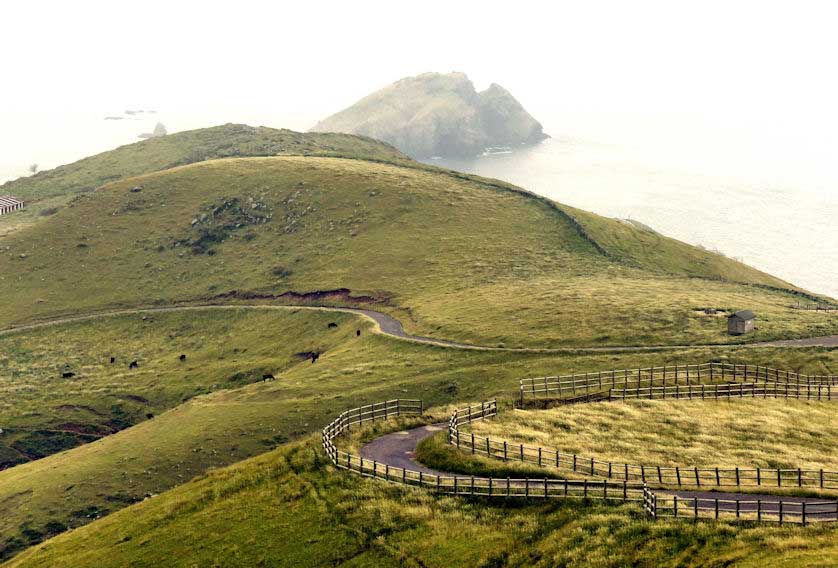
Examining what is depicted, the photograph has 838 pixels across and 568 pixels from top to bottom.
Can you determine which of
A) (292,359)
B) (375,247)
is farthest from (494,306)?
(375,247)

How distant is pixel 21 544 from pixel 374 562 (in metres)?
40.3

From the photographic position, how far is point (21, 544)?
7300 centimetres

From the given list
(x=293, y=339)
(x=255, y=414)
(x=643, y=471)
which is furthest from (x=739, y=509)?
(x=293, y=339)

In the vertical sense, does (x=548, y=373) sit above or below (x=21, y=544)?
above

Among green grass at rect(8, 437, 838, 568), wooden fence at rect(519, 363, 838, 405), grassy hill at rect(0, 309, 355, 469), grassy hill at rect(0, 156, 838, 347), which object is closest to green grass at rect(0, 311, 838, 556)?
wooden fence at rect(519, 363, 838, 405)

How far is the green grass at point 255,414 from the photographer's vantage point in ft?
257

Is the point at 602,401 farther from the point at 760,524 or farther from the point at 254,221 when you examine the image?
the point at 254,221

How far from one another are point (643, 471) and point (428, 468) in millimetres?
12990

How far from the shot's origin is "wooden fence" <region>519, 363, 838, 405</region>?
78944mm

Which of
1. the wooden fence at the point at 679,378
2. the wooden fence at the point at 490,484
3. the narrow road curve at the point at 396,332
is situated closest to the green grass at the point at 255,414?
the narrow road curve at the point at 396,332

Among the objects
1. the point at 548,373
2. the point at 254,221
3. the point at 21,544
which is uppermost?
the point at 254,221

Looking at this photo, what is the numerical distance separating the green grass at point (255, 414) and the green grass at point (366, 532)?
1961cm

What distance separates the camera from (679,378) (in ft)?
271

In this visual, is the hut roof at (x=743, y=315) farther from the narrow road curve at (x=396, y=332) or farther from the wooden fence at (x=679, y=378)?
the wooden fence at (x=679, y=378)
